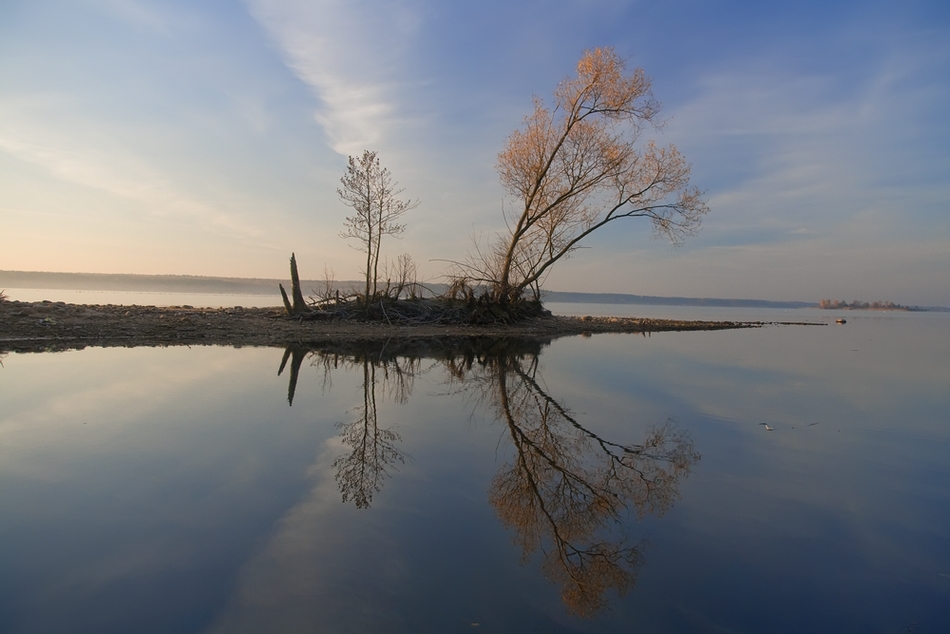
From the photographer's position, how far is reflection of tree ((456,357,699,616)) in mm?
2766

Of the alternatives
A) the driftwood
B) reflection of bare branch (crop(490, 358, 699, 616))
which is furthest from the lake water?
the driftwood

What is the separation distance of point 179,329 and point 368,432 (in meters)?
9.76

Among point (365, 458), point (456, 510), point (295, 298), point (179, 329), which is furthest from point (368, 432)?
point (295, 298)

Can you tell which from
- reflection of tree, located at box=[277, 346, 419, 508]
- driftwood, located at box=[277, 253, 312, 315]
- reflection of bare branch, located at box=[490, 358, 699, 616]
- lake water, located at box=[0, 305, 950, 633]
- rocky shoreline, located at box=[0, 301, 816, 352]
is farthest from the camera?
driftwood, located at box=[277, 253, 312, 315]

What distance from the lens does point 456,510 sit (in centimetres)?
336

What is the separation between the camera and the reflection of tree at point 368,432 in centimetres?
382

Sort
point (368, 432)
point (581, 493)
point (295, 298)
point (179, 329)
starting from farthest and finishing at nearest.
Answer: point (295, 298)
point (179, 329)
point (368, 432)
point (581, 493)

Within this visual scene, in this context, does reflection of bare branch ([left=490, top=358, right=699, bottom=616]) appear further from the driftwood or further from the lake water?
the driftwood

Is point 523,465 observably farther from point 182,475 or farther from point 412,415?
point 182,475

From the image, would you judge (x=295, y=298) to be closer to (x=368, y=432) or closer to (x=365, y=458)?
(x=368, y=432)

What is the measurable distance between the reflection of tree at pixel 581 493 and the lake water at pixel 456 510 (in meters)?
0.02

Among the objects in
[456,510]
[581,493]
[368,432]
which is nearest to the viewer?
[456,510]

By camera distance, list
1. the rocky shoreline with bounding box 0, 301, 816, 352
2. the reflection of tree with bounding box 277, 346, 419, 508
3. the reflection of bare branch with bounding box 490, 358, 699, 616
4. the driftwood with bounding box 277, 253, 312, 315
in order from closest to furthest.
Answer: the reflection of bare branch with bounding box 490, 358, 699, 616
the reflection of tree with bounding box 277, 346, 419, 508
the rocky shoreline with bounding box 0, 301, 816, 352
the driftwood with bounding box 277, 253, 312, 315

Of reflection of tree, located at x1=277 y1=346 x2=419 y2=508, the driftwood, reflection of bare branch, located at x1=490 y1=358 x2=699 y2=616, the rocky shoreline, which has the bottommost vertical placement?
reflection of bare branch, located at x1=490 y1=358 x2=699 y2=616
